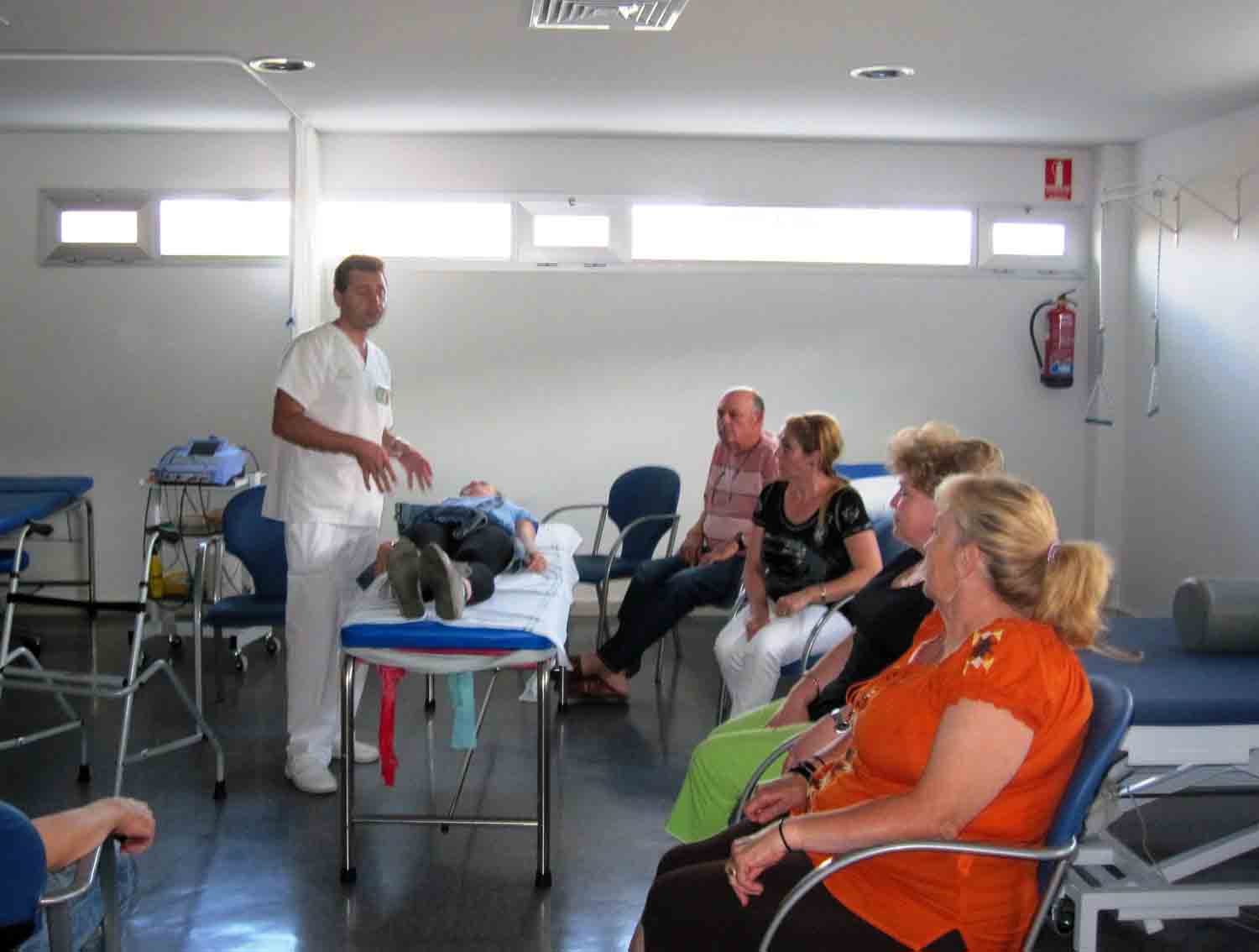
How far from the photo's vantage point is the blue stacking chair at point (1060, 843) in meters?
1.89

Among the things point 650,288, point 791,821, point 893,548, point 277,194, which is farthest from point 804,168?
point 791,821

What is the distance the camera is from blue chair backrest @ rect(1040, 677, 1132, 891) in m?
1.92

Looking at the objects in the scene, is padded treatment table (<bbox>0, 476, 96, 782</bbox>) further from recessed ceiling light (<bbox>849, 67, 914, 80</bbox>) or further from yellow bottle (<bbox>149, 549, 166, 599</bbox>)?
recessed ceiling light (<bbox>849, 67, 914, 80</bbox>)

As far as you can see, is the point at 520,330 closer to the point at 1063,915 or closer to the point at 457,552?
the point at 457,552

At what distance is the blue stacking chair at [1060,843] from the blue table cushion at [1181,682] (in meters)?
1.06

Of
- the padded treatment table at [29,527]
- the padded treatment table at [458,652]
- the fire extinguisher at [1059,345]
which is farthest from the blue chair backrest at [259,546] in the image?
the fire extinguisher at [1059,345]

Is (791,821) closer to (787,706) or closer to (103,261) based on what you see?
(787,706)

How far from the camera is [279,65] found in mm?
4992

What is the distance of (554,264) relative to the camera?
6.61 meters

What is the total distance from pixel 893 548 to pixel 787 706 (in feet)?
4.40

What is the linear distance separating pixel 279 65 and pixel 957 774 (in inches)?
157

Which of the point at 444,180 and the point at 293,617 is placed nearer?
the point at 293,617

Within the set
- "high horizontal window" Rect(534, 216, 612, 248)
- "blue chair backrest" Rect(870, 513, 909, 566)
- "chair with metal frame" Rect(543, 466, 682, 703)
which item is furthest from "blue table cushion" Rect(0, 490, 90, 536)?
"blue chair backrest" Rect(870, 513, 909, 566)

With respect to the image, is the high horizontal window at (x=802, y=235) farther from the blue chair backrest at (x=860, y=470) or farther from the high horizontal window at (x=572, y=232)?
the blue chair backrest at (x=860, y=470)
